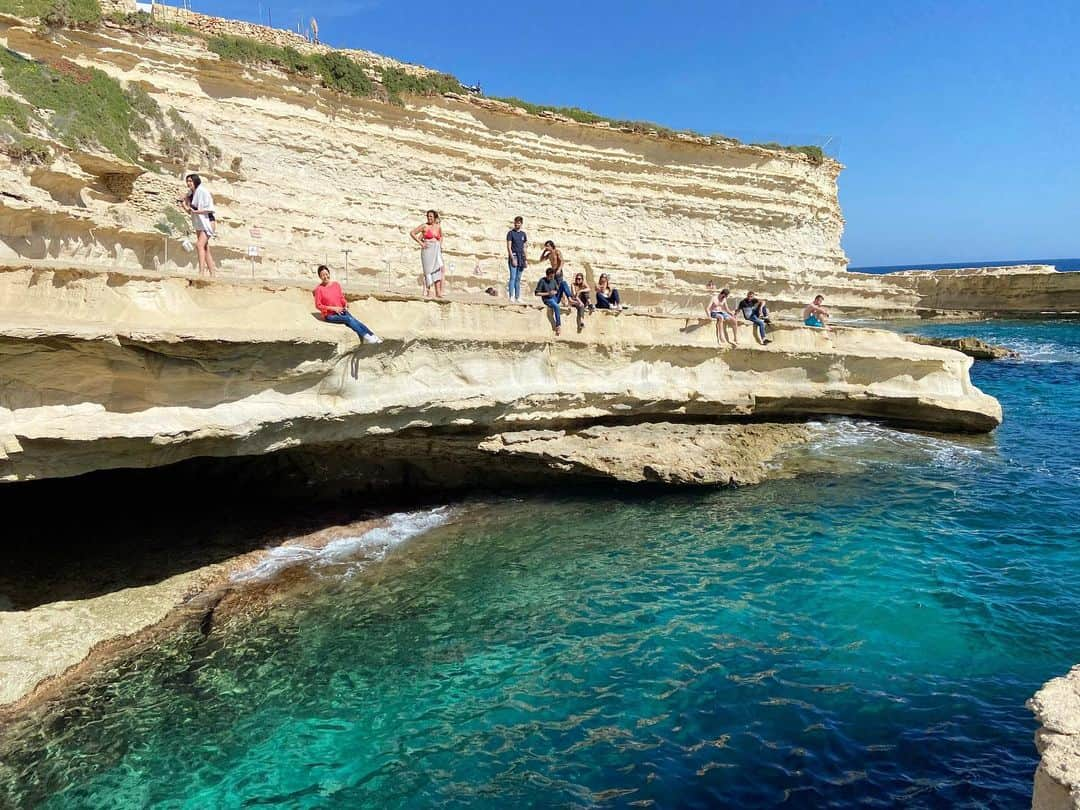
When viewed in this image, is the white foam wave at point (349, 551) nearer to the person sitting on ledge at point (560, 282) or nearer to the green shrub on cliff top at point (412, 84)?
the person sitting on ledge at point (560, 282)

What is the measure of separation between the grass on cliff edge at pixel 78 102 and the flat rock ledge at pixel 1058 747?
1955 centimetres

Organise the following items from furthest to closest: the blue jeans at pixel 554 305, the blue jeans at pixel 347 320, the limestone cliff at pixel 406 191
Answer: the limestone cliff at pixel 406 191 → the blue jeans at pixel 554 305 → the blue jeans at pixel 347 320

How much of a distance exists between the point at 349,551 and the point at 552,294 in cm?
492

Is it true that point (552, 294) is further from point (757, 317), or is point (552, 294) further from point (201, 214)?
point (201, 214)

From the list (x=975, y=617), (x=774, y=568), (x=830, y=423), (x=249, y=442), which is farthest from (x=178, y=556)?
(x=830, y=423)

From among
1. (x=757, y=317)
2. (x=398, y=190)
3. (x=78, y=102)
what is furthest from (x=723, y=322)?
(x=398, y=190)

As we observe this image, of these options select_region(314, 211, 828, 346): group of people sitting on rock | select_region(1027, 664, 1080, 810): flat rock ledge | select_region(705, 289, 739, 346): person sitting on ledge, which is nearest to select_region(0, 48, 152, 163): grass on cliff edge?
select_region(314, 211, 828, 346): group of people sitting on rock

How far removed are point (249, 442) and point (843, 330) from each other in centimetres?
1184

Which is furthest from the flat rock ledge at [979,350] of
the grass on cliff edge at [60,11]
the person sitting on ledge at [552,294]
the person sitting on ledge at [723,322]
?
the grass on cliff edge at [60,11]

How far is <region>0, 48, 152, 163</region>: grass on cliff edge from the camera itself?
54.2 feet

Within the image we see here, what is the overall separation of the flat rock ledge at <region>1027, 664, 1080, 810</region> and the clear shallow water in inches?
75.0

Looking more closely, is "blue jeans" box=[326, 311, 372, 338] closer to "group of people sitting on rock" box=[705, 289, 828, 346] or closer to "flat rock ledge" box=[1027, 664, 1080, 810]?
"group of people sitting on rock" box=[705, 289, 828, 346]

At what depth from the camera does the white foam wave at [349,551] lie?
8766 millimetres

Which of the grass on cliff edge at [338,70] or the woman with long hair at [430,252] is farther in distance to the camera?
the grass on cliff edge at [338,70]
